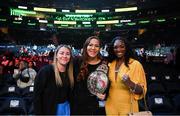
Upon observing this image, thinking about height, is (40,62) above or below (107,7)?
below

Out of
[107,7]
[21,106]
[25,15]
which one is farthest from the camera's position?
[107,7]

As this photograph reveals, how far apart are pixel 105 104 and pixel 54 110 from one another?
501mm

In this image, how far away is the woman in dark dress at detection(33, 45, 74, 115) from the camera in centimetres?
270

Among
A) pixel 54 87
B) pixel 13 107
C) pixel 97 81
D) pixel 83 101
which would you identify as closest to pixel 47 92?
pixel 54 87

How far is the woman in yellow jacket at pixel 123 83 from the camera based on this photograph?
274 centimetres

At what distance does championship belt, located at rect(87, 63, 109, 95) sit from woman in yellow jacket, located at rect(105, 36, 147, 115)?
0.27 feet

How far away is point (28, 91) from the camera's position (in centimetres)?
593

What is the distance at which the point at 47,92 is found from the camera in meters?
2.71

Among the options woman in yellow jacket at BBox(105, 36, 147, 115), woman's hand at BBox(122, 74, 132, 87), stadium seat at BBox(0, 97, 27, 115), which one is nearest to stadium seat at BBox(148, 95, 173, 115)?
stadium seat at BBox(0, 97, 27, 115)

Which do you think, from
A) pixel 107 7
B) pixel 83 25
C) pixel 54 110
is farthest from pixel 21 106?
pixel 107 7

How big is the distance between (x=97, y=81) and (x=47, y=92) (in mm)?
473

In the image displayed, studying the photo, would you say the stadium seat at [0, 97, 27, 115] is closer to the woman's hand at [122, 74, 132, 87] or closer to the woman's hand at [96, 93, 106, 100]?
the woman's hand at [96, 93, 106, 100]

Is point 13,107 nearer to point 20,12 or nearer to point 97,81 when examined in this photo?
point 97,81

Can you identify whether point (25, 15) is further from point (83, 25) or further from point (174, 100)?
point (174, 100)
